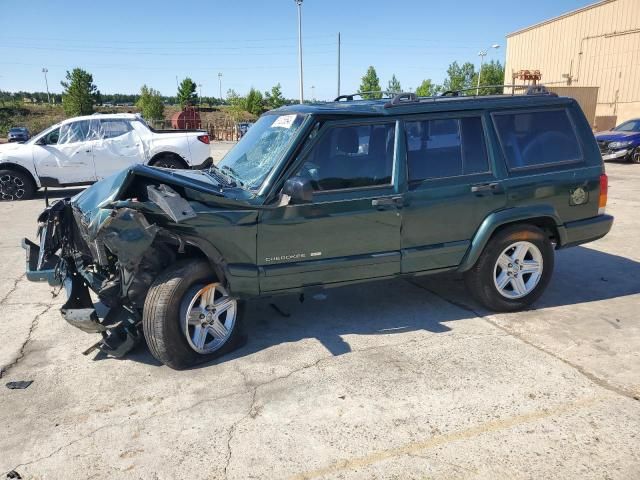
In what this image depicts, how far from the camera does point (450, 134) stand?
4355 mm

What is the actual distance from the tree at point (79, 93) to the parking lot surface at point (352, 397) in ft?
191

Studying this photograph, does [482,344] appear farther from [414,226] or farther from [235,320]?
[235,320]

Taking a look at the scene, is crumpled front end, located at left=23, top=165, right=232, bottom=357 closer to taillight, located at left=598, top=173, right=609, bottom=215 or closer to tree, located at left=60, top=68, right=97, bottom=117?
taillight, located at left=598, top=173, right=609, bottom=215

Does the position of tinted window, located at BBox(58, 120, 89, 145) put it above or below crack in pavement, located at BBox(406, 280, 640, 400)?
above

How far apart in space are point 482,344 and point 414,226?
1.11 m

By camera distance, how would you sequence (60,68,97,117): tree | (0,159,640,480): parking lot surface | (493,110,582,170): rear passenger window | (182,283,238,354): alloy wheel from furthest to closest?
(60,68,97,117): tree, (493,110,582,170): rear passenger window, (182,283,238,354): alloy wheel, (0,159,640,480): parking lot surface

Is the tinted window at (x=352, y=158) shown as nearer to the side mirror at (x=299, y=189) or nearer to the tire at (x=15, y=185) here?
the side mirror at (x=299, y=189)

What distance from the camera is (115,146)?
38.4 feet

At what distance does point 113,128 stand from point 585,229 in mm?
10597

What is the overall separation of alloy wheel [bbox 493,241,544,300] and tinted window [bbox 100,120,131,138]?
1007cm

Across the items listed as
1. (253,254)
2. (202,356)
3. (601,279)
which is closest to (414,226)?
(253,254)

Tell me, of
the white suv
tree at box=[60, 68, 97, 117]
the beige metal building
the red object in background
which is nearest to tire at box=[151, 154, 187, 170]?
the white suv

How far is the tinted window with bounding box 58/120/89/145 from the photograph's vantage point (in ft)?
37.9

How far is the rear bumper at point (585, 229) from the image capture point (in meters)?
4.74
